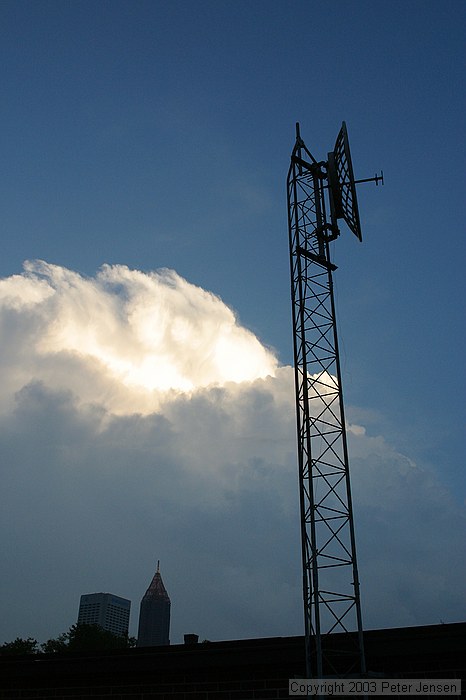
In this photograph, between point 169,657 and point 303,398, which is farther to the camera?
point 303,398

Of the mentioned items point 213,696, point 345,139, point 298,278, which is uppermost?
point 345,139

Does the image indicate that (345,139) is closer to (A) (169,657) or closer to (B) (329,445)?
(B) (329,445)

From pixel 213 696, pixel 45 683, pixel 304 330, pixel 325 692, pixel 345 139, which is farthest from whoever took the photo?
pixel 345 139

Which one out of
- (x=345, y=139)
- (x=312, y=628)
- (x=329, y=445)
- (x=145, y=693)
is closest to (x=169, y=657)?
(x=145, y=693)

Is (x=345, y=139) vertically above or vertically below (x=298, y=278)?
above

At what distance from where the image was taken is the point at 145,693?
70.7ft

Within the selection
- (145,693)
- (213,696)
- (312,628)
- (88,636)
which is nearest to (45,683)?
(145,693)

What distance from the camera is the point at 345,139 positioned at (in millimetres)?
27484

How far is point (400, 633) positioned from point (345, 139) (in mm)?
18735

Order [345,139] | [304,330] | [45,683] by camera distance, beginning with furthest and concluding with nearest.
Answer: [345,139], [304,330], [45,683]

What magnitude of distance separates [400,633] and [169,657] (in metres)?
7.19

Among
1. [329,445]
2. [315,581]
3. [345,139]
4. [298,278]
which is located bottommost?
[315,581]

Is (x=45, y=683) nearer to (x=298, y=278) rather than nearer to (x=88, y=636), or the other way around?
(x=298, y=278)

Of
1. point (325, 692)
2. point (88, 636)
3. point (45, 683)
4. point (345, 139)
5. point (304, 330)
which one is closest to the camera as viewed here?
point (325, 692)
